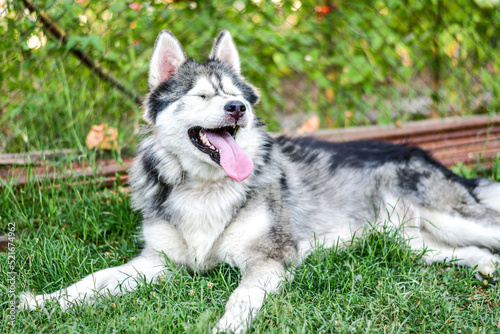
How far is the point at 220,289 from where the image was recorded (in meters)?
2.65

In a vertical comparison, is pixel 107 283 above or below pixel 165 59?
below

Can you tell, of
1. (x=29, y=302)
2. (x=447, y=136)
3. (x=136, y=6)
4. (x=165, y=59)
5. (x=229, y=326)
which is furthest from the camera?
(x=447, y=136)

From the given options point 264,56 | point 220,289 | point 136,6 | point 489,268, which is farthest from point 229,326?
point 264,56

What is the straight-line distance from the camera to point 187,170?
290cm

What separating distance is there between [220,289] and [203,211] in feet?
1.68

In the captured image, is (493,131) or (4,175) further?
(493,131)

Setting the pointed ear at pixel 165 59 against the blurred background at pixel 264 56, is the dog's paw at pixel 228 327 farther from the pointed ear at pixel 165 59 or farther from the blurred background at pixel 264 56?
the blurred background at pixel 264 56

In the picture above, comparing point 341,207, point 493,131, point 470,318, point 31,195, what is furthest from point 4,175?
point 493,131

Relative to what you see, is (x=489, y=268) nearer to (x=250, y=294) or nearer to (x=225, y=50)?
(x=250, y=294)

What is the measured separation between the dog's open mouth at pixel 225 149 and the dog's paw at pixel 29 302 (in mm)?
1304

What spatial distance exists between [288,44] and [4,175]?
11.3ft

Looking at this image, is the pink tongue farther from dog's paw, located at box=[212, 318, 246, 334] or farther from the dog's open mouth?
dog's paw, located at box=[212, 318, 246, 334]

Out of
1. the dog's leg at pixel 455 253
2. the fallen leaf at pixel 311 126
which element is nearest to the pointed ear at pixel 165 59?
the dog's leg at pixel 455 253

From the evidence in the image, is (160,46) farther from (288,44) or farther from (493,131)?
(493,131)
